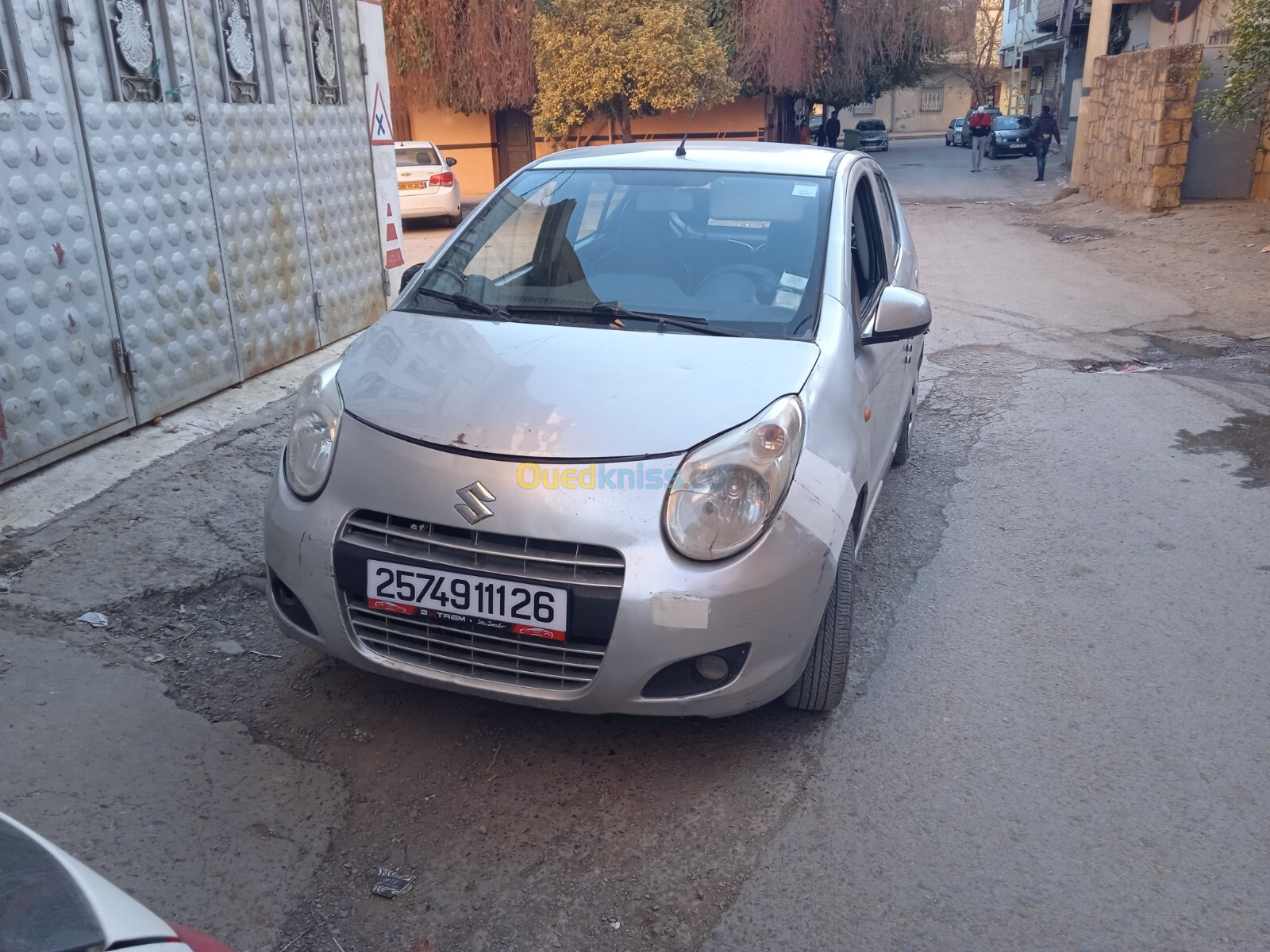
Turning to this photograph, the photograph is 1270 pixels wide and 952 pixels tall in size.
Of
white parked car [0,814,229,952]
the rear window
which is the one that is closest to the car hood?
white parked car [0,814,229,952]

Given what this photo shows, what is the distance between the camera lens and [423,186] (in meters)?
17.2

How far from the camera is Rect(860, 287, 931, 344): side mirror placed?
3.67 m

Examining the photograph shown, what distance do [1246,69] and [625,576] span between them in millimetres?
14589

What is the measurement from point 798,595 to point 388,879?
1.26 meters

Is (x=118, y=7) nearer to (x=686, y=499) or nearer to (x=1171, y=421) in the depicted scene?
(x=686, y=499)

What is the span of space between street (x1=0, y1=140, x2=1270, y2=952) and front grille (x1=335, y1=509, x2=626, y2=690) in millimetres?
362

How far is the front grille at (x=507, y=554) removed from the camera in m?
2.65

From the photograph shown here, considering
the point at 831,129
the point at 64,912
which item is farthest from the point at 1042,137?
the point at 64,912

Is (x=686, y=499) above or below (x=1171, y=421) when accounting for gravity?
above

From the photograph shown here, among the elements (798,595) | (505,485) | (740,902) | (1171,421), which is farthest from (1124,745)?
(1171,421)

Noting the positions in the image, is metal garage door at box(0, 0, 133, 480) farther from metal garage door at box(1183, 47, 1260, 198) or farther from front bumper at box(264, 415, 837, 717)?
metal garage door at box(1183, 47, 1260, 198)

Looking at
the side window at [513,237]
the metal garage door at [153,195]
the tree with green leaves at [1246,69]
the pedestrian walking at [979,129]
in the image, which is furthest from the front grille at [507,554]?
the pedestrian walking at [979,129]

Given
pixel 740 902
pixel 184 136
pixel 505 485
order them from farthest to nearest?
pixel 184 136 < pixel 505 485 < pixel 740 902

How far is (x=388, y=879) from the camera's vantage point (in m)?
2.54
